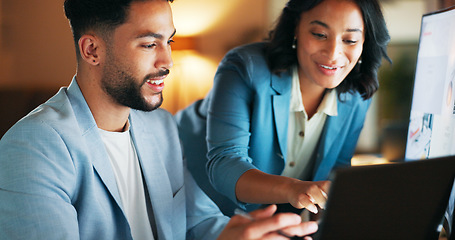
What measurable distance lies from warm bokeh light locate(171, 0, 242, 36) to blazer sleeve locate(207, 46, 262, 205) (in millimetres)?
2752

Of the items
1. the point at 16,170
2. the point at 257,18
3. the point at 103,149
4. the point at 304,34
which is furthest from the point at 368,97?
the point at 257,18

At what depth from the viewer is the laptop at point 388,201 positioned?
0.54 metres

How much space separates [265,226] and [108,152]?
→ 63cm

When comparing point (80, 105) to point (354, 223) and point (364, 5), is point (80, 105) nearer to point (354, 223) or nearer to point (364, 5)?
point (354, 223)

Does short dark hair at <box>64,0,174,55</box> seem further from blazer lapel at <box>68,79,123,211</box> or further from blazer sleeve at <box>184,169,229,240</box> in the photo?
Answer: blazer sleeve at <box>184,169,229,240</box>

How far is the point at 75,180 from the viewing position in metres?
0.94

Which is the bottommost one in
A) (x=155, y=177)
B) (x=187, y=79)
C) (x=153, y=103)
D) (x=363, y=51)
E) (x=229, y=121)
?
(x=187, y=79)

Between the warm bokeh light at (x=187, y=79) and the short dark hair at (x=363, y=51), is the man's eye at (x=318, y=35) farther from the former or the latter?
the warm bokeh light at (x=187, y=79)

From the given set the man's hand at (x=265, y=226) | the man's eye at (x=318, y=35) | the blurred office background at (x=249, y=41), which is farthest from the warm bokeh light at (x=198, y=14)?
the man's hand at (x=265, y=226)

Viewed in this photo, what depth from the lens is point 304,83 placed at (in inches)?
59.7

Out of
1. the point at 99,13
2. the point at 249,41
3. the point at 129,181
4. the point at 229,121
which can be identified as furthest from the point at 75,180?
the point at 249,41

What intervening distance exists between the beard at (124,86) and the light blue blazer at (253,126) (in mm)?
314

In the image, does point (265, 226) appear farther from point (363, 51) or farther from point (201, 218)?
point (363, 51)

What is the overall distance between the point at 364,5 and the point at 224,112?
56cm
